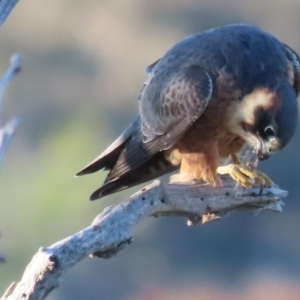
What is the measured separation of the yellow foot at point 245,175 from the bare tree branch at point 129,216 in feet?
0.12

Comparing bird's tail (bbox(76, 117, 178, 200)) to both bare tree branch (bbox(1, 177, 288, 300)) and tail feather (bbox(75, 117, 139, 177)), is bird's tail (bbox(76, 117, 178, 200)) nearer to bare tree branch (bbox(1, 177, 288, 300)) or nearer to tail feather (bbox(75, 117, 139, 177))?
tail feather (bbox(75, 117, 139, 177))

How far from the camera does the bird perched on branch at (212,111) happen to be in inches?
158

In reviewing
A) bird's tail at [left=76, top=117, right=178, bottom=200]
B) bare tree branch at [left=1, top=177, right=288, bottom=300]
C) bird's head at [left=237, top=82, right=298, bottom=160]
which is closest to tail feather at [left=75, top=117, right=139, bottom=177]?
bird's tail at [left=76, top=117, right=178, bottom=200]

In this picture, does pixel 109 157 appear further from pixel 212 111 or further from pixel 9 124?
pixel 9 124

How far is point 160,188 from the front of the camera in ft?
12.6

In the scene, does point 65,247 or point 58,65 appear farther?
point 58,65

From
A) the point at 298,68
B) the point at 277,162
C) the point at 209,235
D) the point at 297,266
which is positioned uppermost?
the point at 298,68

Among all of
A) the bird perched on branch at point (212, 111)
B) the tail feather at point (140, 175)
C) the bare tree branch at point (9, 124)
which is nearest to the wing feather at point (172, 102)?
the bird perched on branch at point (212, 111)

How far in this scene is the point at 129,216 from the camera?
3.55 meters

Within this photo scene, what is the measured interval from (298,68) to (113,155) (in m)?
0.93

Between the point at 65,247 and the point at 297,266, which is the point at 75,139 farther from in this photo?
the point at 65,247

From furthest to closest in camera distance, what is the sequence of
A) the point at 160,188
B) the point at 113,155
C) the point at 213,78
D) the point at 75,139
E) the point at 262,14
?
the point at 262,14 < the point at 75,139 < the point at 113,155 < the point at 213,78 < the point at 160,188

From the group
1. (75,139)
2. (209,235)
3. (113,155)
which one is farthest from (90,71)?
(113,155)

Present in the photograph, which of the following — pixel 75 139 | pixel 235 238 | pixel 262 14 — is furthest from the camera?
pixel 262 14
